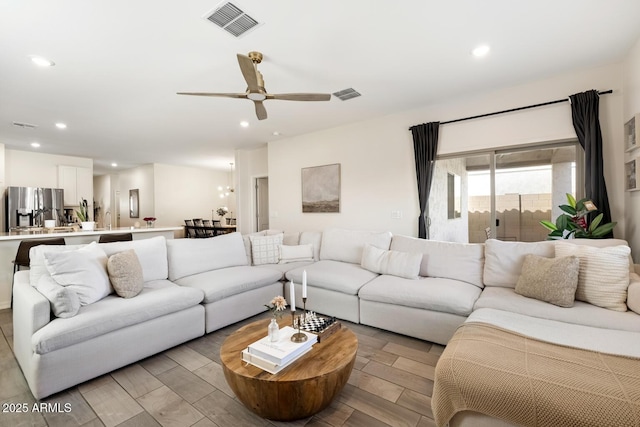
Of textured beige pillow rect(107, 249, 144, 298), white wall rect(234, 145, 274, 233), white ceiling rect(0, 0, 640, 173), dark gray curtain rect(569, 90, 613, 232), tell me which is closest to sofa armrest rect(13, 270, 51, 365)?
textured beige pillow rect(107, 249, 144, 298)

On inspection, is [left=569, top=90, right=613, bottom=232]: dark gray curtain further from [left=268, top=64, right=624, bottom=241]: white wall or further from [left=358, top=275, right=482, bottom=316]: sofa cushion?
[left=358, top=275, right=482, bottom=316]: sofa cushion

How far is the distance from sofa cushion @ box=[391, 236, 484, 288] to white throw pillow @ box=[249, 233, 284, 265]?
6.27ft

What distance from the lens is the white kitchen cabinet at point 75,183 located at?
7.04 metres

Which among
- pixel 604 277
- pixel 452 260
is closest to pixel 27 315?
pixel 452 260

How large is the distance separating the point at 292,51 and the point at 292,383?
268 cm

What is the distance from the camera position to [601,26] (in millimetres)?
2361

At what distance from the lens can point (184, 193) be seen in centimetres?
927

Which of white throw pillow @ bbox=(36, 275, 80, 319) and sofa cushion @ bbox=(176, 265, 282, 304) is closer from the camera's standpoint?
white throw pillow @ bbox=(36, 275, 80, 319)

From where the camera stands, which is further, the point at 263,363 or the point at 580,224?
the point at 580,224

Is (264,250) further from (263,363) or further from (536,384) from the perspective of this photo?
(536,384)

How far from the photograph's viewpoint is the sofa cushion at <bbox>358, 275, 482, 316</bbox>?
2.50 m

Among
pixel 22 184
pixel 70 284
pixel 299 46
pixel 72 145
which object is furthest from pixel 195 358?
pixel 22 184

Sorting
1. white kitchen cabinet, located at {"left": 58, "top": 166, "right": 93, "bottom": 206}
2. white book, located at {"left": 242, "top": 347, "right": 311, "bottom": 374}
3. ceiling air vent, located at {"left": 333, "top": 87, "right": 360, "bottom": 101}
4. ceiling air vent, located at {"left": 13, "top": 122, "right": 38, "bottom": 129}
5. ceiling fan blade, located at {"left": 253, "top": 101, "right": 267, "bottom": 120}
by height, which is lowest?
white book, located at {"left": 242, "top": 347, "right": 311, "bottom": 374}

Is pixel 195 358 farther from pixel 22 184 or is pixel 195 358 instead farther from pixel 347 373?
pixel 22 184
